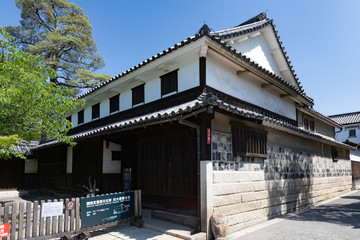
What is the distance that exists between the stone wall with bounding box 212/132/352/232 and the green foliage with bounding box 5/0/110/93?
806 inches

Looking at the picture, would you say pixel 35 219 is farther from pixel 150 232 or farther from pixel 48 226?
Answer: pixel 150 232

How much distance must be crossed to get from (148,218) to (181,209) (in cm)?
138

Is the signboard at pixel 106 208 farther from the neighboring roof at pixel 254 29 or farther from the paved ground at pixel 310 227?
the neighboring roof at pixel 254 29

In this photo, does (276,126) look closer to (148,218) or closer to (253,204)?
(253,204)

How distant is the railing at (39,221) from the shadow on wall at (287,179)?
6460mm

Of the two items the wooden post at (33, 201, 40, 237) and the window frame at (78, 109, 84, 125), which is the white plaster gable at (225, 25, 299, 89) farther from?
the window frame at (78, 109, 84, 125)

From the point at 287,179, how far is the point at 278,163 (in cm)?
106

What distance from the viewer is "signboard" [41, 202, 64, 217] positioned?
5.72 metres

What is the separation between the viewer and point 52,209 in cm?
585

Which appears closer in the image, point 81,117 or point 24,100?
point 24,100

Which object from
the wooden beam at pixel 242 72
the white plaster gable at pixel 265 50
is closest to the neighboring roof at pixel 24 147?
the wooden beam at pixel 242 72

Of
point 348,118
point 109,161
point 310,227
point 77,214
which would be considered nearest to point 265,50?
point 310,227

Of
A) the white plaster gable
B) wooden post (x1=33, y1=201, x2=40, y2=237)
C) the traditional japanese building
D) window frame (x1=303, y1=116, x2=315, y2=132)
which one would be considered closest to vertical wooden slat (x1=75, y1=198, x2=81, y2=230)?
wooden post (x1=33, y1=201, x2=40, y2=237)

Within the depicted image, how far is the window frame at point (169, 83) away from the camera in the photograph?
9.56 m
